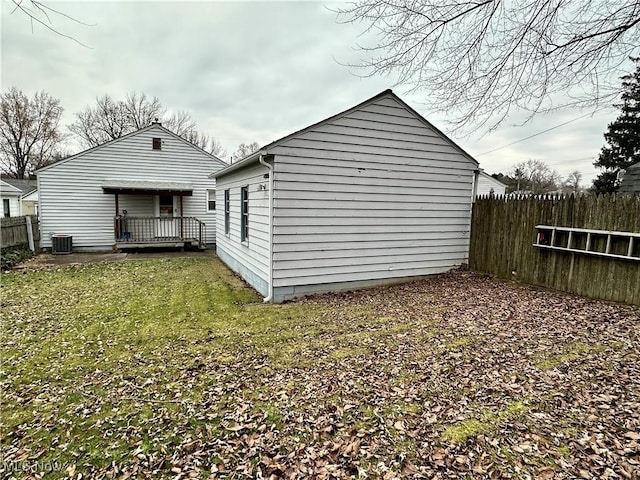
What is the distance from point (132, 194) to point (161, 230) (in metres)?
1.99

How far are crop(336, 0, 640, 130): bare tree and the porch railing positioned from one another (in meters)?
12.0

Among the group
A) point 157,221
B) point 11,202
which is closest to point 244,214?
point 157,221

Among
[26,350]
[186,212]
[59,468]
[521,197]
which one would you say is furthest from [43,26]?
[186,212]

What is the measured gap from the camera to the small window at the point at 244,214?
28.1 feet

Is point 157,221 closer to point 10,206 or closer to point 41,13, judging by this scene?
point 41,13

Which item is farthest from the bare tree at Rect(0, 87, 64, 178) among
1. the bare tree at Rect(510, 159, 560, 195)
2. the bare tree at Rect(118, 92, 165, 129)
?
the bare tree at Rect(510, 159, 560, 195)

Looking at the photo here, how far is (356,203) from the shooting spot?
7305 millimetres

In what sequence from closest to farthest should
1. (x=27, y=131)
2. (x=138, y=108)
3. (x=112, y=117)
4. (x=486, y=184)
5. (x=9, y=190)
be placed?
(x=9, y=190)
(x=486, y=184)
(x=27, y=131)
(x=112, y=117)
(x=138, y=108)

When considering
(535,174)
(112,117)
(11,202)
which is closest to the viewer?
(11,202)

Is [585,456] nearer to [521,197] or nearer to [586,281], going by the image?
[586,281]

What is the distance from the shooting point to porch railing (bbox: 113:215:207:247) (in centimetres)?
1400

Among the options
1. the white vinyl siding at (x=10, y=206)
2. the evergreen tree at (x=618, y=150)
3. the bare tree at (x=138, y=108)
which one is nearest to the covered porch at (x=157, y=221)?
the white vinyl siding at (x=10, y=206)

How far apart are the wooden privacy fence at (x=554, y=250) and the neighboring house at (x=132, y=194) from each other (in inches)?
447

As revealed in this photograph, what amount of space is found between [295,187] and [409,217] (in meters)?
2.98
